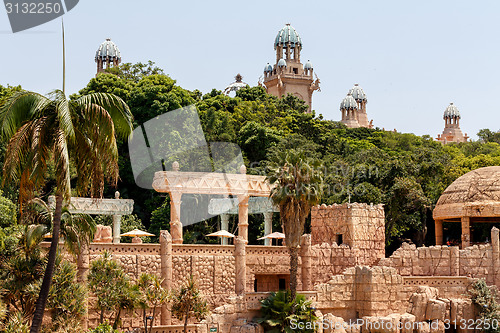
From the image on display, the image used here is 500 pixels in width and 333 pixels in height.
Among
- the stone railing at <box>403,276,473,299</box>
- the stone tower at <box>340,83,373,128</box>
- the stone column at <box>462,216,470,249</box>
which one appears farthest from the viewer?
the stone tower at <box>340,83,373,128</box>

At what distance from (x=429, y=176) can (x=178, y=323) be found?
23684mm

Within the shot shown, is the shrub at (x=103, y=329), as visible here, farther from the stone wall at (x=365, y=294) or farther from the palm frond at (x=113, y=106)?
the stone wall at (x=365, y=294)

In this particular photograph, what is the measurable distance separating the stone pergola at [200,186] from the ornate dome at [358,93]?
249 ft

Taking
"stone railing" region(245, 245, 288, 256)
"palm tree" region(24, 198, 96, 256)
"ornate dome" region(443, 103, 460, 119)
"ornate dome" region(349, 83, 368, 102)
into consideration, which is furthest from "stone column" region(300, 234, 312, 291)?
"ornate dome" region(443, 103, 460, 119)

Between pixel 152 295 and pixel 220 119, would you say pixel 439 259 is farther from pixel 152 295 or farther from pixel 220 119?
pixel 220 119

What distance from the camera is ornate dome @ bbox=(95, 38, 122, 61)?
3059 inches

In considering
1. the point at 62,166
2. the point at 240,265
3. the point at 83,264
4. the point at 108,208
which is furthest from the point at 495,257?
the point at 62,166

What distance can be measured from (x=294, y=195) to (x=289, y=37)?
61.5 metres

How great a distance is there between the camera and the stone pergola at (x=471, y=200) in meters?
39.5

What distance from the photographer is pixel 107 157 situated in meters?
21.7

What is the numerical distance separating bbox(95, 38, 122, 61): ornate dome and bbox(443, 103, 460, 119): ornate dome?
57.2 m

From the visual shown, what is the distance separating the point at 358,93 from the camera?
11169 centimetres

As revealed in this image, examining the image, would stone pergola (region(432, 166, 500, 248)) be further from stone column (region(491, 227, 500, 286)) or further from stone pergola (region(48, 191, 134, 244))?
stone pergola (region(48, 191, 134, 244))

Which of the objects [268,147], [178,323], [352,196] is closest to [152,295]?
[178,323]
